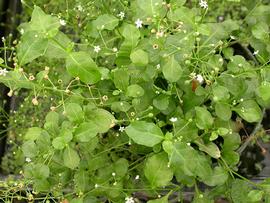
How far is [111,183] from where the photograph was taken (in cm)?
104

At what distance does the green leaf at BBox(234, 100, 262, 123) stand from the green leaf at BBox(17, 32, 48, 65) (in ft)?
1.37

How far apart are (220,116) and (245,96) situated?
9 cm

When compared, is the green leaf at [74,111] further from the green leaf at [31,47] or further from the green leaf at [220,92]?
the green leaf at [220,92]

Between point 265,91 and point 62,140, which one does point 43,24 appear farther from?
point 265,91

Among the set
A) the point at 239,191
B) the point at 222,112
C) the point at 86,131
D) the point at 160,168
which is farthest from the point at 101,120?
the point at 239,191

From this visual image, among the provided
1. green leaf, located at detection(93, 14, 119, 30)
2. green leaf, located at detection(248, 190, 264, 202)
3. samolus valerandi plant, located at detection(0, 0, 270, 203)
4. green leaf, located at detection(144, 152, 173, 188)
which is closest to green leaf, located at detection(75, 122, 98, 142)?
samolus valerandi plant, located at detection(0, 0, 270, 203)

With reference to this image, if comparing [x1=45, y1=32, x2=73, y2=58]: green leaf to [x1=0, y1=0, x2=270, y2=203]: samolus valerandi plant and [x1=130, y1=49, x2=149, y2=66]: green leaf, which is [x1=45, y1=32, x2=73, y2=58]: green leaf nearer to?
[x1=0, y1=0, x2=270, y2=203]: samolus valerandi plant

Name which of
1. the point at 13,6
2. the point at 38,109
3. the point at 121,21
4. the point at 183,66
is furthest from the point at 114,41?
the point at 13,6

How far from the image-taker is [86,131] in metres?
0.86

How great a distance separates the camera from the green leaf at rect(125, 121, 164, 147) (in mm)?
836

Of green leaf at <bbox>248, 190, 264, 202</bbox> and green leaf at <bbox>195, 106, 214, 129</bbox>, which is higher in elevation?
green leaf at <bbox>195, 106, 214, 129</bbox>

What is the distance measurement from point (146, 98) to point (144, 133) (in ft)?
0.45

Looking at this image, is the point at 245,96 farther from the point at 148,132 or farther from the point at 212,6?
the point at 212,6

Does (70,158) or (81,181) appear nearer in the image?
(70,158)
